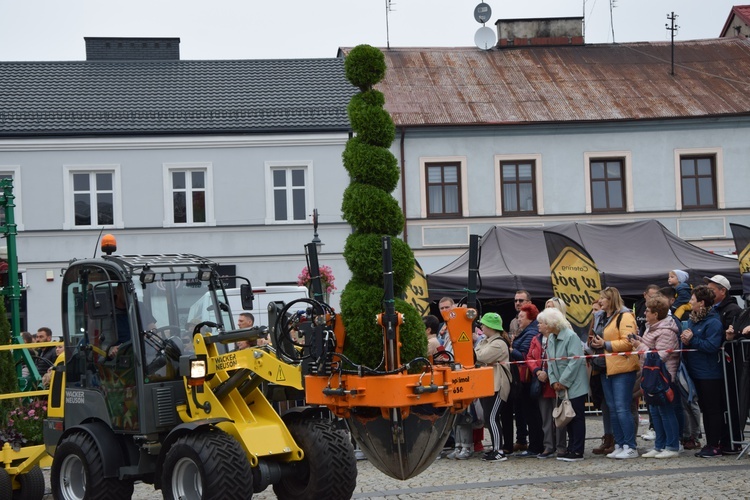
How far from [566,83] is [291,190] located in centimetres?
912

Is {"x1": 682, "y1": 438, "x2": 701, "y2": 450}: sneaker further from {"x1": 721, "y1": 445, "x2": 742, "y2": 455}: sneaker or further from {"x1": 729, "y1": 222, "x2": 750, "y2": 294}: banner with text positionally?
{"x1": 729, "y1": 222, "x2": 750, "y2": 294}: banner with text

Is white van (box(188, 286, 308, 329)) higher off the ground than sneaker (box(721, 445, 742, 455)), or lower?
higher

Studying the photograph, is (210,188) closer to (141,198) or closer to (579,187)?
(141,198)

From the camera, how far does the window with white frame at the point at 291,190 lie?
3108 cm

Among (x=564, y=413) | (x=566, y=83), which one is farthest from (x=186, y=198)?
(x=564, y=413)

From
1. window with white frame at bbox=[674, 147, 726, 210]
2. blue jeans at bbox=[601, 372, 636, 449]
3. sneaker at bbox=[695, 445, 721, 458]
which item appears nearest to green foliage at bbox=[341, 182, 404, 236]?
blue jeans at bbox=[601, 372, 636, 449]

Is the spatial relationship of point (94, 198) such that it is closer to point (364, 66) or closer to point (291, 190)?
point (291, 190)

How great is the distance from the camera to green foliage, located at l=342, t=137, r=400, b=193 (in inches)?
355

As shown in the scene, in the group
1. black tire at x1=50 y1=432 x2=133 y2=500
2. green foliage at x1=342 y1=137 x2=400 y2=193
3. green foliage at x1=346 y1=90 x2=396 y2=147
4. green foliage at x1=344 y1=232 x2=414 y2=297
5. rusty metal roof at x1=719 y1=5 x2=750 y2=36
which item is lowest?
black tire at x1=50 y1=432 x2=133 y2=500

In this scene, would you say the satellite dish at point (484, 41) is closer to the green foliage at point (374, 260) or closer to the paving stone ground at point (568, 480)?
the paving stone ground at point (568, 480)

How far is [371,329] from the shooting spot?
28.4 ft

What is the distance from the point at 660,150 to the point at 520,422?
19767 mm

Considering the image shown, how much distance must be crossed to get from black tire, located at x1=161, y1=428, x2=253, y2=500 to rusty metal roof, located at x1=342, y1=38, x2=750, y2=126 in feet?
73.0

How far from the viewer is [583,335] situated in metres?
16.1
